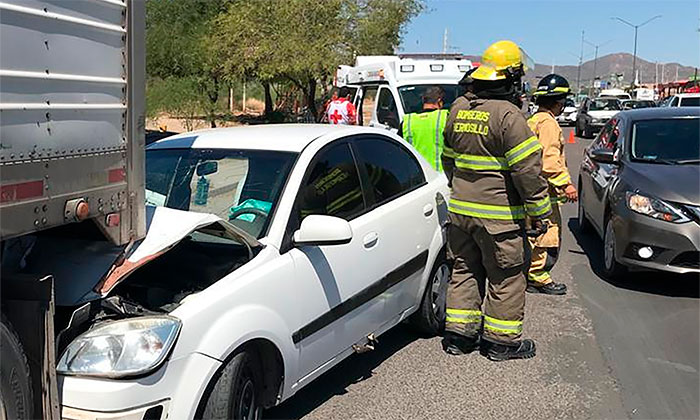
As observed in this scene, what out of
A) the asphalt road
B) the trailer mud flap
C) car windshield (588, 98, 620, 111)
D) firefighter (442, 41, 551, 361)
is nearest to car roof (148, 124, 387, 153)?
firefighter (442, 41, 551, 361)

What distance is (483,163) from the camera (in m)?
4.79

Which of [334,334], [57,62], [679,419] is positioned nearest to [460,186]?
[334,334]

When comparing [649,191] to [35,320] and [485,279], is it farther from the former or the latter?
[35,320]

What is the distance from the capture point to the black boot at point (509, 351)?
16.2ft

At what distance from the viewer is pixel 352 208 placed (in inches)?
170

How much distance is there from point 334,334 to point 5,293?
1.76 meters

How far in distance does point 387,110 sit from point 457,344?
7122 mm

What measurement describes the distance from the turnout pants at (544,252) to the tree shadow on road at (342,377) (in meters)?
1.72

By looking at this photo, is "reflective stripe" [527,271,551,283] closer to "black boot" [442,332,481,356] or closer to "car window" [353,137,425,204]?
"black boot" [442,332,481,356]

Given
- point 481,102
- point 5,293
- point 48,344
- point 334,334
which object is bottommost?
point 334,334

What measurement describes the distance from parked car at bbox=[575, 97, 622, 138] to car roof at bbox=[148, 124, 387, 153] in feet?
80.4

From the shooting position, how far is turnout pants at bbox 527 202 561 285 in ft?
21.5

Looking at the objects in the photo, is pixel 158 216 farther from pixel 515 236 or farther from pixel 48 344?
pixel 515 236

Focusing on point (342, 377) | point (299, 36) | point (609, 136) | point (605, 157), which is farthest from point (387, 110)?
point (299, 36)
